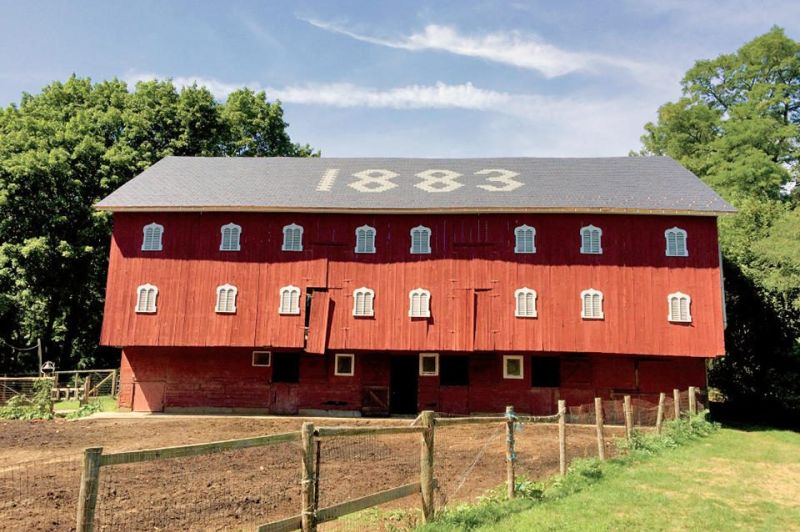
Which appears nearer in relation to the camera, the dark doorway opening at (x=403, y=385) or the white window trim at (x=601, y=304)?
the white window trim at (x=601, y=304)

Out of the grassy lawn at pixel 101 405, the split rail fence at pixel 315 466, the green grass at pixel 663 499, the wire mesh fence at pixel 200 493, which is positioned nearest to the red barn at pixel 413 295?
the grassy lawn at pixel 101 405

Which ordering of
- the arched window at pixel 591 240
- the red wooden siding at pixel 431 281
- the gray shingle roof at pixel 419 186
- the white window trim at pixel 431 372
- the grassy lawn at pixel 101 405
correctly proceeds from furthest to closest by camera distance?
the grassy lawn at pixel 101 405 < the white window trim at pixel 431 372 < the gray shingle roof at pixel 419 186 < the arched window at pixel 591 240 < the red wooden siding at pixel 431 281

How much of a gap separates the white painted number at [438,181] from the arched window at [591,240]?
603 centimetres

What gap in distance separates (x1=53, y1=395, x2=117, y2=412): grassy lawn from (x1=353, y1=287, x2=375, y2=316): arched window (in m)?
11.7

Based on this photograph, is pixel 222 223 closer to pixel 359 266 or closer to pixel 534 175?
pixel 359 266

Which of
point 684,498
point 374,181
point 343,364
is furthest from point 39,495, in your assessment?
point 374,181

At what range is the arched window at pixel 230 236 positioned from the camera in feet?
88.7

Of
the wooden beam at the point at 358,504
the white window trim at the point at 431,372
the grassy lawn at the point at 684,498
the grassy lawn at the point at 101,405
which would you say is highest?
the white window trim at the point at 431,372

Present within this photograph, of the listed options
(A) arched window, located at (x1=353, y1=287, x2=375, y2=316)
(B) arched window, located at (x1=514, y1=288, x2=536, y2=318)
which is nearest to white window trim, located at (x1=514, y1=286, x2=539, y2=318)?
(B) arched window, located at (x1=514, y1=288, x2=536, y2=318)

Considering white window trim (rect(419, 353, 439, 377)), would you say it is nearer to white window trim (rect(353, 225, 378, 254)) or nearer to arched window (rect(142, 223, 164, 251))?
white window trim (rect(353, 225, 378, 254))

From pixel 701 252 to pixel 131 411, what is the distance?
24.9 meters

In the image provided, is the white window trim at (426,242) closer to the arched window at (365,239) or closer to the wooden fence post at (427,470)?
the arched window at (365,239)

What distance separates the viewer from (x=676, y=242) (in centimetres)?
2562

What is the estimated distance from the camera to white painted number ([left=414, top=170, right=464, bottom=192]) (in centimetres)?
2841
